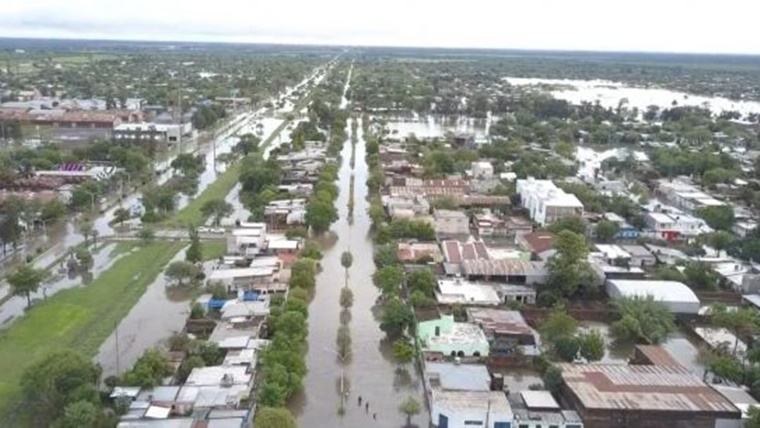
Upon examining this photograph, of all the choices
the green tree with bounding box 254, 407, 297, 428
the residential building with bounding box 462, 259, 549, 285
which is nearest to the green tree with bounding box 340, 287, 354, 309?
the residential building with bounding box 462, 259, 549, 285

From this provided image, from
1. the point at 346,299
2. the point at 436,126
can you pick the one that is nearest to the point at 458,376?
the point at 346,299

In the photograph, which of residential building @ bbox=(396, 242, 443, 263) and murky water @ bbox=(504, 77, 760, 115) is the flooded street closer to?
residential building @ bbox=(396, 242, 443, 263)

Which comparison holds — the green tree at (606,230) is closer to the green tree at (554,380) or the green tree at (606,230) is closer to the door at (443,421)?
the green tree at (554,380)

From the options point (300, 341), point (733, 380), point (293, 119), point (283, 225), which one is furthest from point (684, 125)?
point (300, 341)

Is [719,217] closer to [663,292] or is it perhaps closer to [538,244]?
[538,244]

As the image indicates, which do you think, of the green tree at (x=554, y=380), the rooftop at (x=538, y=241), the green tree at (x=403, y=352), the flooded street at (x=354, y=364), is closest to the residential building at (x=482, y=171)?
the rooftop at (x=538, y=241)

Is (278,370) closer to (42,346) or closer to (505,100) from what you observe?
(42,346)

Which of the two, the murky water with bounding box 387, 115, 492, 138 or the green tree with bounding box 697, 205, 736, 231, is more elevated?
the murky water with bounding box 387, 115, 492, 138
